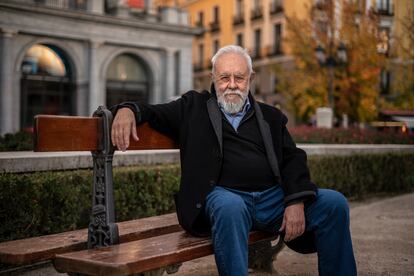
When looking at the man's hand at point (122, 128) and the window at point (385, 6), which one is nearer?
the man's hand at point (122, 128)

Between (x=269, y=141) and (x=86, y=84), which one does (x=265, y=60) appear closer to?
(x=86, y=84)

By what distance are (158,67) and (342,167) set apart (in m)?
20.0

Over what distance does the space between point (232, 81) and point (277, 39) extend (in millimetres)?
41205

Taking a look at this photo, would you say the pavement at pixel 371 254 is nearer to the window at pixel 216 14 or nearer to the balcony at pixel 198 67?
the window at pixel 216 14

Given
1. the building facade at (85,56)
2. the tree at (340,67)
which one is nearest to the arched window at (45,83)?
the building facade at (85,56)

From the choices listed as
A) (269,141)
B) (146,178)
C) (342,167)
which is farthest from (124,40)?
(269,141)

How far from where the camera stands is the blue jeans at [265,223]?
3072mm

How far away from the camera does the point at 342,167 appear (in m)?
9.05

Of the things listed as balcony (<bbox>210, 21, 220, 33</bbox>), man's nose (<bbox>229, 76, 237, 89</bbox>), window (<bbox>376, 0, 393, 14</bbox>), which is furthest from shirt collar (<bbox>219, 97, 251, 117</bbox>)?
balcony (<bbox>210, 21, 220, 33</bbox>)

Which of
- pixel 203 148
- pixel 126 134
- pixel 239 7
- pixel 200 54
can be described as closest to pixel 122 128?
pixel 126 134

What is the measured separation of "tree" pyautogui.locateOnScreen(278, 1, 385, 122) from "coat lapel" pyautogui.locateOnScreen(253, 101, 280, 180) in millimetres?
20846

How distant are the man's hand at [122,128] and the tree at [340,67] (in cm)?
2146

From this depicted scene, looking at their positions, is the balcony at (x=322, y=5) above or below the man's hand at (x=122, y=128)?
above

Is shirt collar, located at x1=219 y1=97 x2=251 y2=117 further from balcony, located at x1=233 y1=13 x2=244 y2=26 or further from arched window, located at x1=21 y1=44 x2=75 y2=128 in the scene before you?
balcony, located at x1=233 y1=13 x2=244 y2=26
